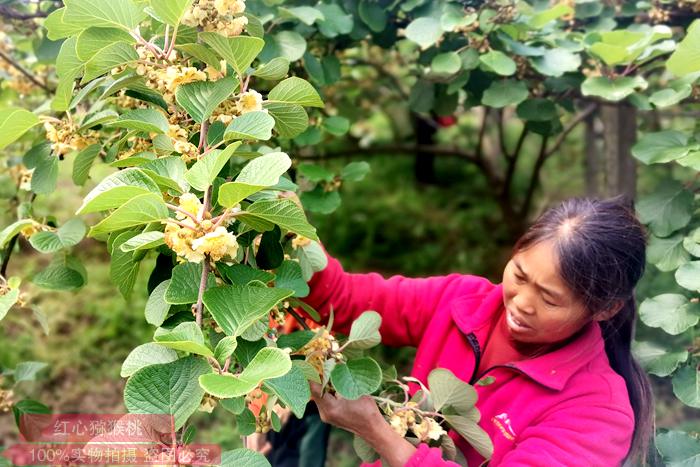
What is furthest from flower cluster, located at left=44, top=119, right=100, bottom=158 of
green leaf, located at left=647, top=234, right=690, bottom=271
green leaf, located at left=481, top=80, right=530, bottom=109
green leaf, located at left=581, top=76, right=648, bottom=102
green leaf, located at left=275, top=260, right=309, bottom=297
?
green leaf, located at left=647, top=234, right=690, bottom=271

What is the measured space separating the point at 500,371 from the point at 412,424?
28 cm

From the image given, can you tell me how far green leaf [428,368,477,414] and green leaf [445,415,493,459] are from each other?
22mm

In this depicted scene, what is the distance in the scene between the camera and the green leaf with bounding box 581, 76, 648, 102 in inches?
56.8

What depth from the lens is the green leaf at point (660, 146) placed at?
4.78 feet

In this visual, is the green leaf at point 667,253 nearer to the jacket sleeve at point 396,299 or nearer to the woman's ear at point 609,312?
the woman's ear at point 609,312

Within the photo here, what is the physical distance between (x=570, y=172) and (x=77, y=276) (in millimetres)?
3946

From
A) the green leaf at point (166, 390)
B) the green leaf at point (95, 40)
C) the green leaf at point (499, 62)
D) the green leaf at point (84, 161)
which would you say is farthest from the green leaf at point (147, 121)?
the green leaf at point (499, 62)

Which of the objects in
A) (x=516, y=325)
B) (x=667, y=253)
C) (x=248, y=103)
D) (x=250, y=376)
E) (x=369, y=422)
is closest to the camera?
(x=250, y=376)

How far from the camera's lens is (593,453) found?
3.69ft

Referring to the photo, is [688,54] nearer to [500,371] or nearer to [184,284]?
[500,371]

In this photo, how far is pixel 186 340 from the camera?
2.45ft

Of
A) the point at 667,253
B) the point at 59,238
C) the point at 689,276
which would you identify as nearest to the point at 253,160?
the point at 59,238

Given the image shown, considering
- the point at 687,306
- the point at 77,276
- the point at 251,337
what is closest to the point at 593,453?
the point at 687,306

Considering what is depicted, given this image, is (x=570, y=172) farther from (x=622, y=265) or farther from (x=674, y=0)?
(x=622, y=265)
